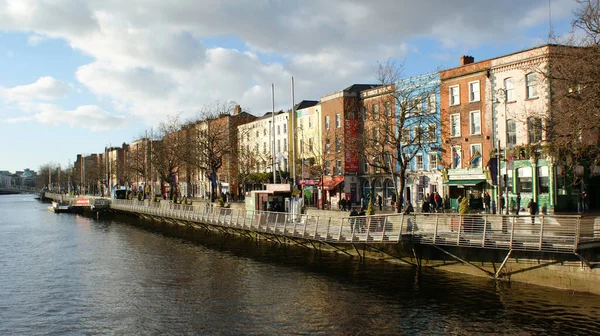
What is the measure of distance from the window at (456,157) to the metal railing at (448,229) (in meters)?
16.4

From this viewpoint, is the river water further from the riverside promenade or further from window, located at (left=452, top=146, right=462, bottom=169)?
window, located at (left=452, top=146, right=462, bottom=169)

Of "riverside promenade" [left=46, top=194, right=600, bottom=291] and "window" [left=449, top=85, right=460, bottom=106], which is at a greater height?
"window" [left=449, top=85, right=460, bottom=106]

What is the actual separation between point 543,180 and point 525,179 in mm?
1408

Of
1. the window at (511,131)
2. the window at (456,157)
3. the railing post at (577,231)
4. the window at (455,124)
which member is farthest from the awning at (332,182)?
the railing post at (577,231)

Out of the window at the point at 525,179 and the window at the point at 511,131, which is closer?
the window at the point at 525,179

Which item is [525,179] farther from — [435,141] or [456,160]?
[435,141]

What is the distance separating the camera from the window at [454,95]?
44.3 metres

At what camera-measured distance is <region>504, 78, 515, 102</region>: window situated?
131ft

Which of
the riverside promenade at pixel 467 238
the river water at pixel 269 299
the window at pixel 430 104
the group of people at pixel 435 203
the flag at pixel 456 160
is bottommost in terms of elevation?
the river water at pixel 269 299

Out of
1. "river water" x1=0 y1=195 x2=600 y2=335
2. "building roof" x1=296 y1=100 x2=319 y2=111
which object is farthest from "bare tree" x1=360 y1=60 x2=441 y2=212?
"building roof" x1=296 y1=100 x2=319 y2=111

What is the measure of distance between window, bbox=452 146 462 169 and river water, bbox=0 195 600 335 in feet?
56.9

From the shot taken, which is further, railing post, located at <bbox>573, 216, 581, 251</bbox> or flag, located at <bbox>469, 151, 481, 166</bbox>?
flag, located at <bbox>469, 151, 481, 166</bbox>

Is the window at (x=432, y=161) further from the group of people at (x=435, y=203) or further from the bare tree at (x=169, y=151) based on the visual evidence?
the bare tree at (x=169, y=151)

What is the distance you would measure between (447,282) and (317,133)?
37904mm
